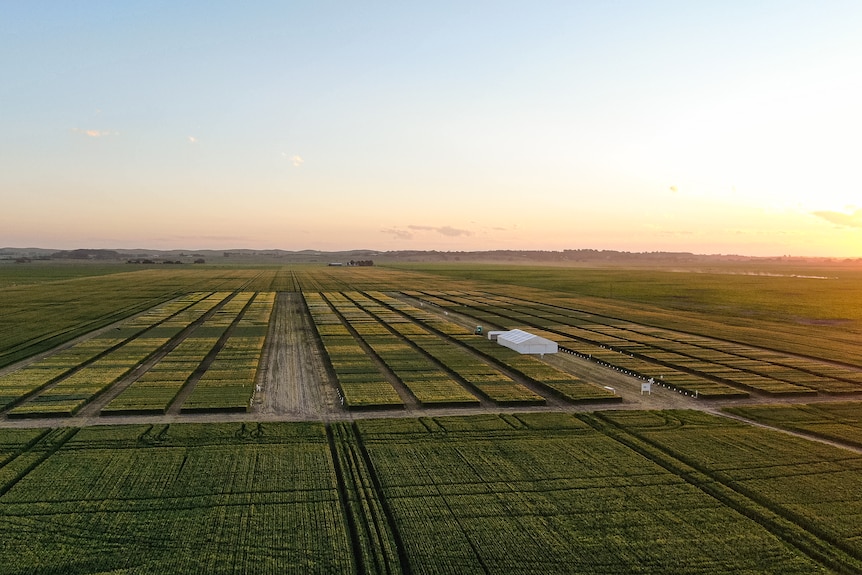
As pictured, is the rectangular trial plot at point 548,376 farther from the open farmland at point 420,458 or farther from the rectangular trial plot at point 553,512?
the rectangular trial plot at point 553,512

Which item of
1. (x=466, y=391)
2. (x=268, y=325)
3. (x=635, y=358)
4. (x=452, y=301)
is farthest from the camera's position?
(x=452, y=301)

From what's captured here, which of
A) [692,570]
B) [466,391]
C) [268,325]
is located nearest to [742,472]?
[692,570]

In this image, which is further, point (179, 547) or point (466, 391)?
point (466, 391)

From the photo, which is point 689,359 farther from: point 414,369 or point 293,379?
point 293,379

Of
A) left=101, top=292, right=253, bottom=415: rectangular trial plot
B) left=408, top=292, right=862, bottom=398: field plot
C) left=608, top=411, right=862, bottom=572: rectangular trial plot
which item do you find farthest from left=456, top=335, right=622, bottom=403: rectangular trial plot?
left=101, top=292, right=253, bottom=415: rectangular trial plot

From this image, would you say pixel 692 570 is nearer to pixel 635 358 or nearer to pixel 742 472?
pixel 742 472

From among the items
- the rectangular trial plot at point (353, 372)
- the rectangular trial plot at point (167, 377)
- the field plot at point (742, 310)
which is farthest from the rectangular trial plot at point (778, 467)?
the rectangular trial plot at point (167, 377)

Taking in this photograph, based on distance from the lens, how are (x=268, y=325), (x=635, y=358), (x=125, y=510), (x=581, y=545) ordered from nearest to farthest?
(x=581, y=545) < (x=125, y=510) < (x=635, y=358) < (x=268, y=325)

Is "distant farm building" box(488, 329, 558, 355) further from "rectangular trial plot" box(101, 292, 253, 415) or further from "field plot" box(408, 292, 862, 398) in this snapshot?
"rectangular trial plot" box(101, 292, 253, 415)
